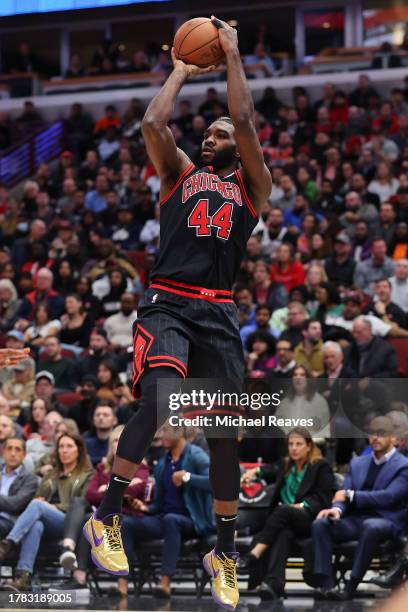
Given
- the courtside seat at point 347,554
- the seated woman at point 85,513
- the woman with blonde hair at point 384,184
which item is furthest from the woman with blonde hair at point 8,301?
the courtside seat at point 347,554

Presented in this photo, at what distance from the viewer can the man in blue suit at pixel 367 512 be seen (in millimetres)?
8203

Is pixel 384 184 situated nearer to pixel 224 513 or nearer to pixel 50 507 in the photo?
pixel 50 507

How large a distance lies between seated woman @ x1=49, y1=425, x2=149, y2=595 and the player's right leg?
122 inches

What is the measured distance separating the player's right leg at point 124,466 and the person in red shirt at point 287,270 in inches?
315

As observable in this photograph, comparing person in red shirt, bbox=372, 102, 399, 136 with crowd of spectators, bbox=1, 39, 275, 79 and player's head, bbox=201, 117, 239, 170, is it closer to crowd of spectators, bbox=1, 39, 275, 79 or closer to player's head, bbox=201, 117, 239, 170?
crowd of spectators, bbox=1, 39, 275, 79

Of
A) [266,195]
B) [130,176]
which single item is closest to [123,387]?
[266,195]

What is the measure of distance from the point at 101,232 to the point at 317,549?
885 centimetres

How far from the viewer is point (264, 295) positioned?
13.1 metres

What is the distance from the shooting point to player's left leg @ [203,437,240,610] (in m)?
5.52

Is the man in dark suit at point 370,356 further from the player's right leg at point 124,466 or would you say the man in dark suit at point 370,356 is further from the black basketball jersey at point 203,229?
the player's right leg at point 124,466

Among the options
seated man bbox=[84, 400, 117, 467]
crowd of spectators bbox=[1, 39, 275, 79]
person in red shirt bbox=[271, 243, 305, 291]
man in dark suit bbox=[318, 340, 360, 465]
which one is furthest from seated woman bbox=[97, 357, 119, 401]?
crowd of spectators bbox=[1, 39, 275, 79]

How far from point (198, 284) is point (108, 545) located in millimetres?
1374

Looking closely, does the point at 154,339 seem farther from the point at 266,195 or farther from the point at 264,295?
the point at 264,295

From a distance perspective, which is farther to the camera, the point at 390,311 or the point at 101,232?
the point at 101,232
